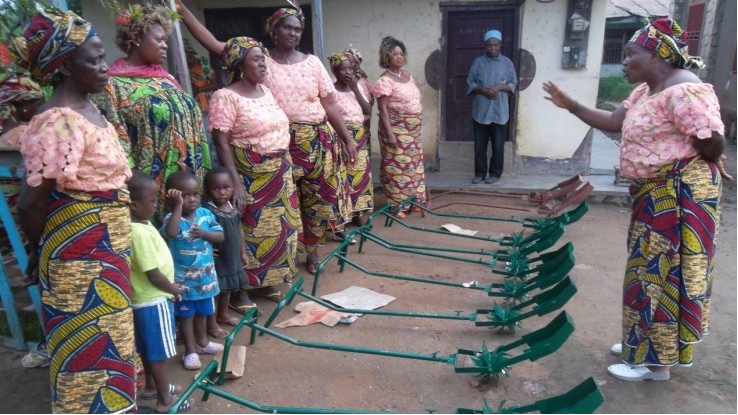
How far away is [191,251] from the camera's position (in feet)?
8.76

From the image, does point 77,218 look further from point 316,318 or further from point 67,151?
point 316,318

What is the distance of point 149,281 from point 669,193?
243cm

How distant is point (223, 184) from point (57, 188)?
1.15 meters

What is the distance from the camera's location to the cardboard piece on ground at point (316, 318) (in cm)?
331

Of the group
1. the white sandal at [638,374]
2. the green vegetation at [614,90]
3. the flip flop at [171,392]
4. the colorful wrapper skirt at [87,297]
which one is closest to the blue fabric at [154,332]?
the colorful wrapper skirt at [87,297]

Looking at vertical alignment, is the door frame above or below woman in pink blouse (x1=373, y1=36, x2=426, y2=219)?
above

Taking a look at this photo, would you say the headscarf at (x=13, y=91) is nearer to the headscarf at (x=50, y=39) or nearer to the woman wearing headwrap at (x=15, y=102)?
the woman wearing headwrap at (x=15, y=102)

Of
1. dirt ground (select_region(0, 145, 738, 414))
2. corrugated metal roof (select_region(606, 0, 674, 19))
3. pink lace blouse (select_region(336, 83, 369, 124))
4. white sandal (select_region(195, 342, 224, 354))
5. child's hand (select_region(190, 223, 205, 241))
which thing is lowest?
dirt ground (select_region(0, 145, 738, 414))

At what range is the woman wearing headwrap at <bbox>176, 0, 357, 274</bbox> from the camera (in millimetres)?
3441

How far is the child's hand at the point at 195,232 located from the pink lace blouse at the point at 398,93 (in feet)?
9.54

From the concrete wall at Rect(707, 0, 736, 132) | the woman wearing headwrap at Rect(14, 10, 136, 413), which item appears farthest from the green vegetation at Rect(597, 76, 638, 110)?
the woman wearing headwrap at Rect(14, 10, 136, 413)

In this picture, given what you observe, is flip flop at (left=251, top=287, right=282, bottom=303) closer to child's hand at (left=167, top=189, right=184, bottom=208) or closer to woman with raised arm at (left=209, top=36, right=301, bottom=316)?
woman with raised arm at (left=209, top=36, right=301, bottom=316)

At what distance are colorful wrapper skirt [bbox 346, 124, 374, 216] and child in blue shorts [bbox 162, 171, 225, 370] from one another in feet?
7.10

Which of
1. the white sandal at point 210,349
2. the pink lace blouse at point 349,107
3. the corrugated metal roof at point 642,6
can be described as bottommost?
the white sandal at point 210,349
